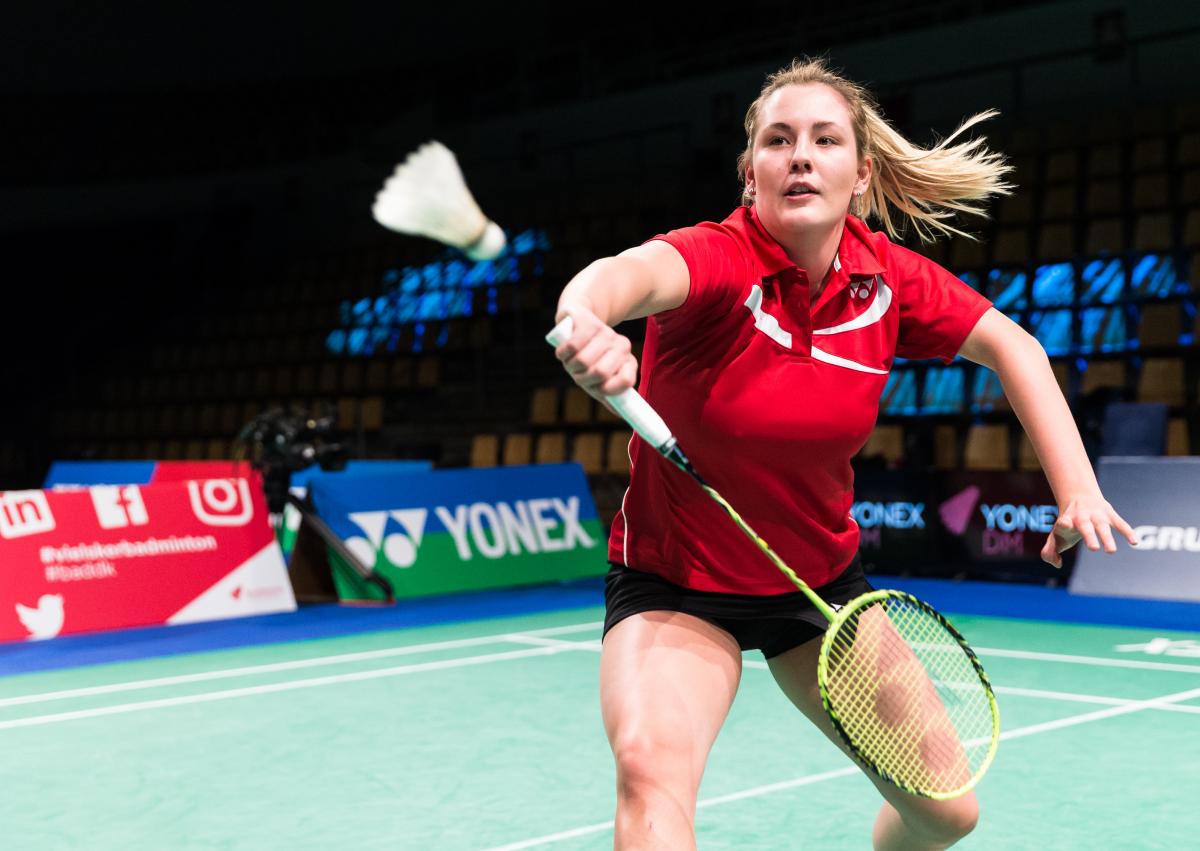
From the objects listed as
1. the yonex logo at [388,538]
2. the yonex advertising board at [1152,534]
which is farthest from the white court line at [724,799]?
the yonex logo at [388,538]

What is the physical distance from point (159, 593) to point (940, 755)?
617cm

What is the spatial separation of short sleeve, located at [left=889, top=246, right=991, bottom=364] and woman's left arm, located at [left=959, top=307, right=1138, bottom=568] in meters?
0.03

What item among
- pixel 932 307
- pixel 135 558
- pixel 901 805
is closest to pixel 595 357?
pixel 932 307

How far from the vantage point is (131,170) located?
20.7 metres

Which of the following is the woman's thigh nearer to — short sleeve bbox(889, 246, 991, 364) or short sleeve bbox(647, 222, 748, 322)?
short sleeve bbox(647, 222, 748, 322)

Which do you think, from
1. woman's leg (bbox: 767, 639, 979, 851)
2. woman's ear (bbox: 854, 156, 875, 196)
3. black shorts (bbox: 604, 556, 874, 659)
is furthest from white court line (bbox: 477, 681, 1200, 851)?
woman's ear (bbox: 854, 156, 875, 196)

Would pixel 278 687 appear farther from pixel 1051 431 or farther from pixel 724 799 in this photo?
pixel 1051 431

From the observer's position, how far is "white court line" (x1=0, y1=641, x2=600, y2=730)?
5824 millimetres

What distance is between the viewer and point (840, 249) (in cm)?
266

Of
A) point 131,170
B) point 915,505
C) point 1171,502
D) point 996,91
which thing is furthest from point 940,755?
point 131,170

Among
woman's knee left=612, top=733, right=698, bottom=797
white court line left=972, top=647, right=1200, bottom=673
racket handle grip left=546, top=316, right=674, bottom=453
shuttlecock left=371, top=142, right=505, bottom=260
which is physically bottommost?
white court line left=972, top=647, right=1200, bottom=673

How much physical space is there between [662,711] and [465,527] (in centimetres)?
717

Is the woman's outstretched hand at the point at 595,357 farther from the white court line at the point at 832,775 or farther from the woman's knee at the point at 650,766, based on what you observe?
the white court line at the point at 832,775

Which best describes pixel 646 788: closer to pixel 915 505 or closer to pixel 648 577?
pixel 648 577
